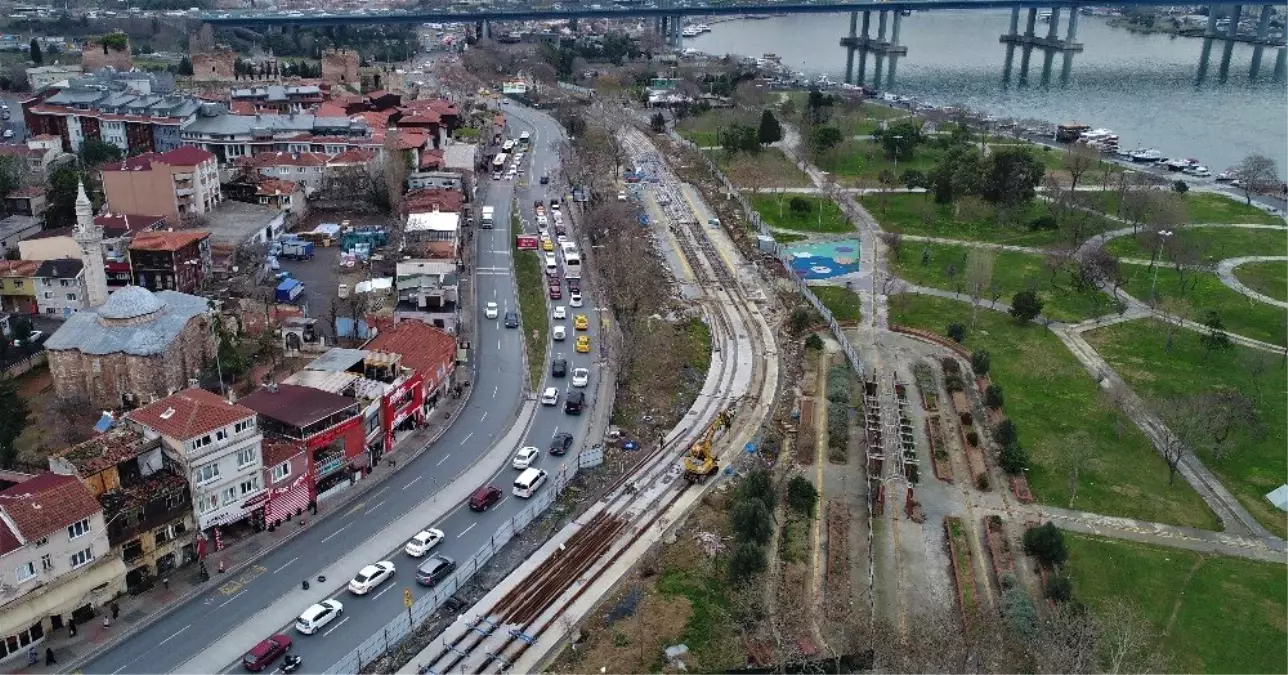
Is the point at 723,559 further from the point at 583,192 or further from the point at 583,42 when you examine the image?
the point at 583,42

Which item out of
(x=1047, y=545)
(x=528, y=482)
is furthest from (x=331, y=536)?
(x=1047, y=545)

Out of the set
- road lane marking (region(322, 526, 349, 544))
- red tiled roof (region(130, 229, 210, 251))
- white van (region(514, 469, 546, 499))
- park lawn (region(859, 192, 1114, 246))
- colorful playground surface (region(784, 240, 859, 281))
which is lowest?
road lane marking (region(322, 526, 349, 544))

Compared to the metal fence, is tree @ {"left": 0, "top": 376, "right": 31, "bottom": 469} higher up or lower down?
higher up

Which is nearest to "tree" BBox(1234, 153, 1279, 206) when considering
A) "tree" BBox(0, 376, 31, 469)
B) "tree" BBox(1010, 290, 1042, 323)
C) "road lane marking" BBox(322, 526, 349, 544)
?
"tree" BBox(1010, 290, 1042, 323)

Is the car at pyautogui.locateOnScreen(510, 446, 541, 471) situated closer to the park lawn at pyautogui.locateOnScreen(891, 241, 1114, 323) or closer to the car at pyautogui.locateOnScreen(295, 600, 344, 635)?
the car at pyautogui.locateOnScreen(295, 600, 344, 635)

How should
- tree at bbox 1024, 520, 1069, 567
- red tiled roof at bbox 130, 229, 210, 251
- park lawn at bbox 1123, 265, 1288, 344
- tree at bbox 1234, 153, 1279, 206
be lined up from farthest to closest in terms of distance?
tree at bbox 1234, 153, 1279, 206
park lawn at bbox 1123, 265, 1288, 344
red tiled roof at bbox 130, 229, 210, 251
tree at bbox 1024, 520, 1069, 567

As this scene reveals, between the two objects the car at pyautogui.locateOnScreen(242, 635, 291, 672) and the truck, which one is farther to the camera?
the truck

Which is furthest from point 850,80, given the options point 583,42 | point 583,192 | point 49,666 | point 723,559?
point 49,666
